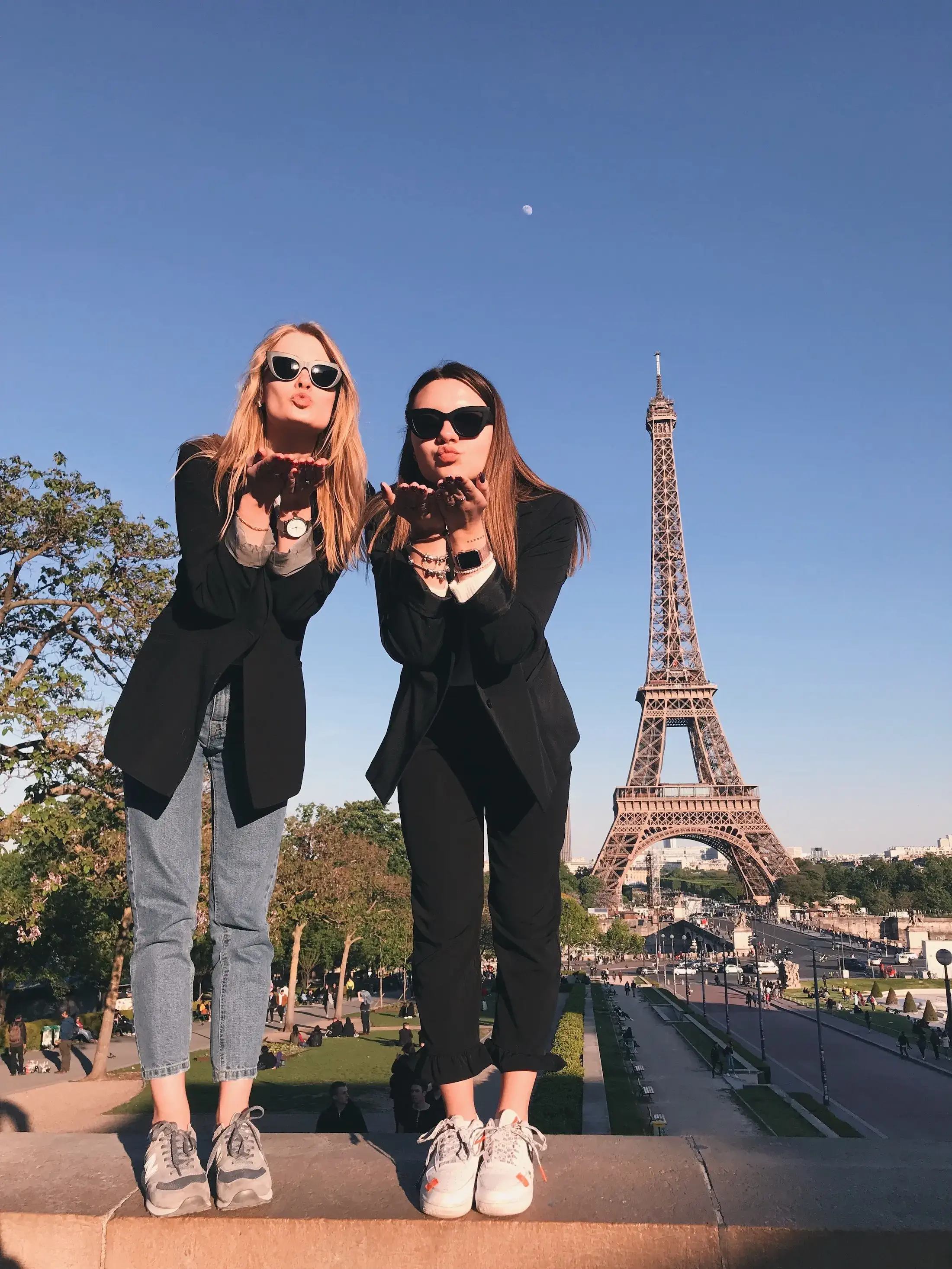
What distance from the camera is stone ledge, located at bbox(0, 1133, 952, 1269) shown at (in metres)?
2.13

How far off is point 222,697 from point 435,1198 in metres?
1.54

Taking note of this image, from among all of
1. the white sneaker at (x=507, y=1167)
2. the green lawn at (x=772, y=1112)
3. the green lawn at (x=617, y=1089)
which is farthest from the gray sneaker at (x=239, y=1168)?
the green lawn at (x=772, y=1112)

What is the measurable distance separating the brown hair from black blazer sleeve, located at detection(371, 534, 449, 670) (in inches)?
5.0

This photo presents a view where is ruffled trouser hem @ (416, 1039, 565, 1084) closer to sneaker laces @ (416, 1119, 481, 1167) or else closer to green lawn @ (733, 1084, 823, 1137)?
sneaker laces @ (416, 1119, 481, 1167)

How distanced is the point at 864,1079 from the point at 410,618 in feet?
111

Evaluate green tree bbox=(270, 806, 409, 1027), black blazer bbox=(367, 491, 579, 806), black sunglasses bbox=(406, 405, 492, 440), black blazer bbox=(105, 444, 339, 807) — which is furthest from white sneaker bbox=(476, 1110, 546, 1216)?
green tree bbox=(270, 806, 409, 1027)

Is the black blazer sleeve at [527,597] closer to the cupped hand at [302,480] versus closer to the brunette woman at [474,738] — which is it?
the brunette woman at [474,738]

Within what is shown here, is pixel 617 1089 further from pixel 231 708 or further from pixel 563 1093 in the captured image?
pixel 231 708

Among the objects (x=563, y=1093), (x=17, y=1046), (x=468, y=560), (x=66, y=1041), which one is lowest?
(x=66, y=1041)

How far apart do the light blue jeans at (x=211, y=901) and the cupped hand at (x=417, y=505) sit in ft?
2.70

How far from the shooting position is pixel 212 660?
289 centimetres

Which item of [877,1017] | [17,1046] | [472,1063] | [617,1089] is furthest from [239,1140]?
[877,1017]

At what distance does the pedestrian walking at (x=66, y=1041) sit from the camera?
23594 mm

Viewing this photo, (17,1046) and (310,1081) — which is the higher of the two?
(17,1046)
